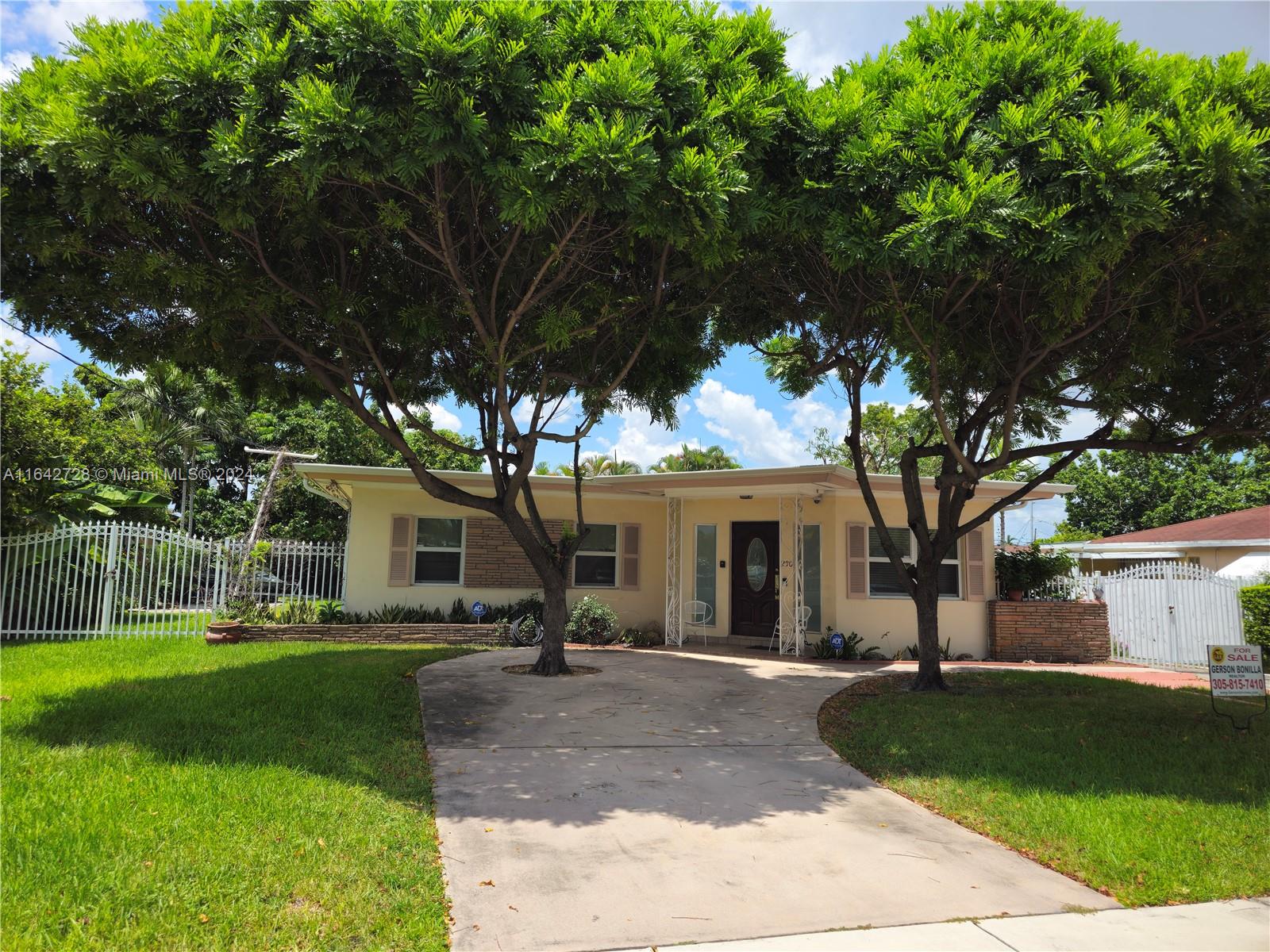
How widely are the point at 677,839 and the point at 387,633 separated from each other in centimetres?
1045

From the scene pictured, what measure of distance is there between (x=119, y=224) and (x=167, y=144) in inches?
70.1

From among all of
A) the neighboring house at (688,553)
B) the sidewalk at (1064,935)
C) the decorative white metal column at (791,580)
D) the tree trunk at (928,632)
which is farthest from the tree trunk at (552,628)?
the sidewalk at (1064,935)

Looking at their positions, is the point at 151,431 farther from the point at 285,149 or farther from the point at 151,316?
the point at 285,149

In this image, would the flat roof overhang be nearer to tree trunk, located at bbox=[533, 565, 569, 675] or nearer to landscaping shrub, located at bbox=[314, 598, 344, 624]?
landscaping shrub, located at bbox=[314, 598, 344, 624]

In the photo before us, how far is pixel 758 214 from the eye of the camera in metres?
6.71

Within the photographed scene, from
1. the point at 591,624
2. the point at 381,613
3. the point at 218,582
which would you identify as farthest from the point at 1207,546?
the point at 218,582

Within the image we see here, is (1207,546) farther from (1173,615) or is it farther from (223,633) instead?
(223,633)

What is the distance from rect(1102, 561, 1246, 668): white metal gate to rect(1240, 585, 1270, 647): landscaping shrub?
0.27m

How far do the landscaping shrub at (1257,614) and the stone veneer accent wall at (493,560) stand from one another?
13.4 meters

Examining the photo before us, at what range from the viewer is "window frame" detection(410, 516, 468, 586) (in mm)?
15828

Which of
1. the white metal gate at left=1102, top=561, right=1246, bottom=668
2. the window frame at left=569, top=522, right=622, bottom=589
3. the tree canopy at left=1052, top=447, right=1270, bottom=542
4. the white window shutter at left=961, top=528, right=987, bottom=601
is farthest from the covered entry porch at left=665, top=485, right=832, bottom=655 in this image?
the tree canopy at left=1052, top=447, right=1270, bottom=542

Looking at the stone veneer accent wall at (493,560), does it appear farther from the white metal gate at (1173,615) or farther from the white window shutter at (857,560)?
the white metal gate at (1173,615)

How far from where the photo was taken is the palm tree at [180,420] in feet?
87.1

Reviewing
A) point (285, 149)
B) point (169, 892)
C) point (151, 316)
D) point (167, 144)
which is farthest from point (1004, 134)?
point (151, 316)
